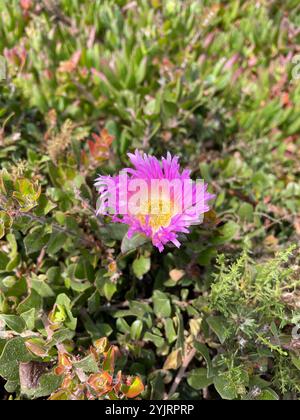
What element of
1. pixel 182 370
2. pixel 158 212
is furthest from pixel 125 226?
pixel 182 370

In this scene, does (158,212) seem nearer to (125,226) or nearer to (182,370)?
(125,226)

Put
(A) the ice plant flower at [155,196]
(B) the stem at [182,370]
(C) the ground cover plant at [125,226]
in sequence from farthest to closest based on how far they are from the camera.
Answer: (B) the stem at [182,370], (C) the ground cover plant at [125,226], (A) the ice plant flower at [155,196]

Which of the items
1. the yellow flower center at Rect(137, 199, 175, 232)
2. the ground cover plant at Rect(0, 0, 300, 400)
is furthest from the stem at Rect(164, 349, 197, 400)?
the yellow flower center at Rect(137, 199, 175, 232)

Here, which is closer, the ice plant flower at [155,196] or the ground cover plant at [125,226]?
the ice plant flower at [155,196]

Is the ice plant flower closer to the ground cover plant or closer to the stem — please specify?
the ground cover plant

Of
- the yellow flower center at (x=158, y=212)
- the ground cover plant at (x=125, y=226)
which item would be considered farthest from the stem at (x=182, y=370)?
the yellow flower center at (x=158, y=212)

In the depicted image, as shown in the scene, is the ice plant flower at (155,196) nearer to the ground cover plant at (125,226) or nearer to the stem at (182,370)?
the ground cover plant at (125,226)
